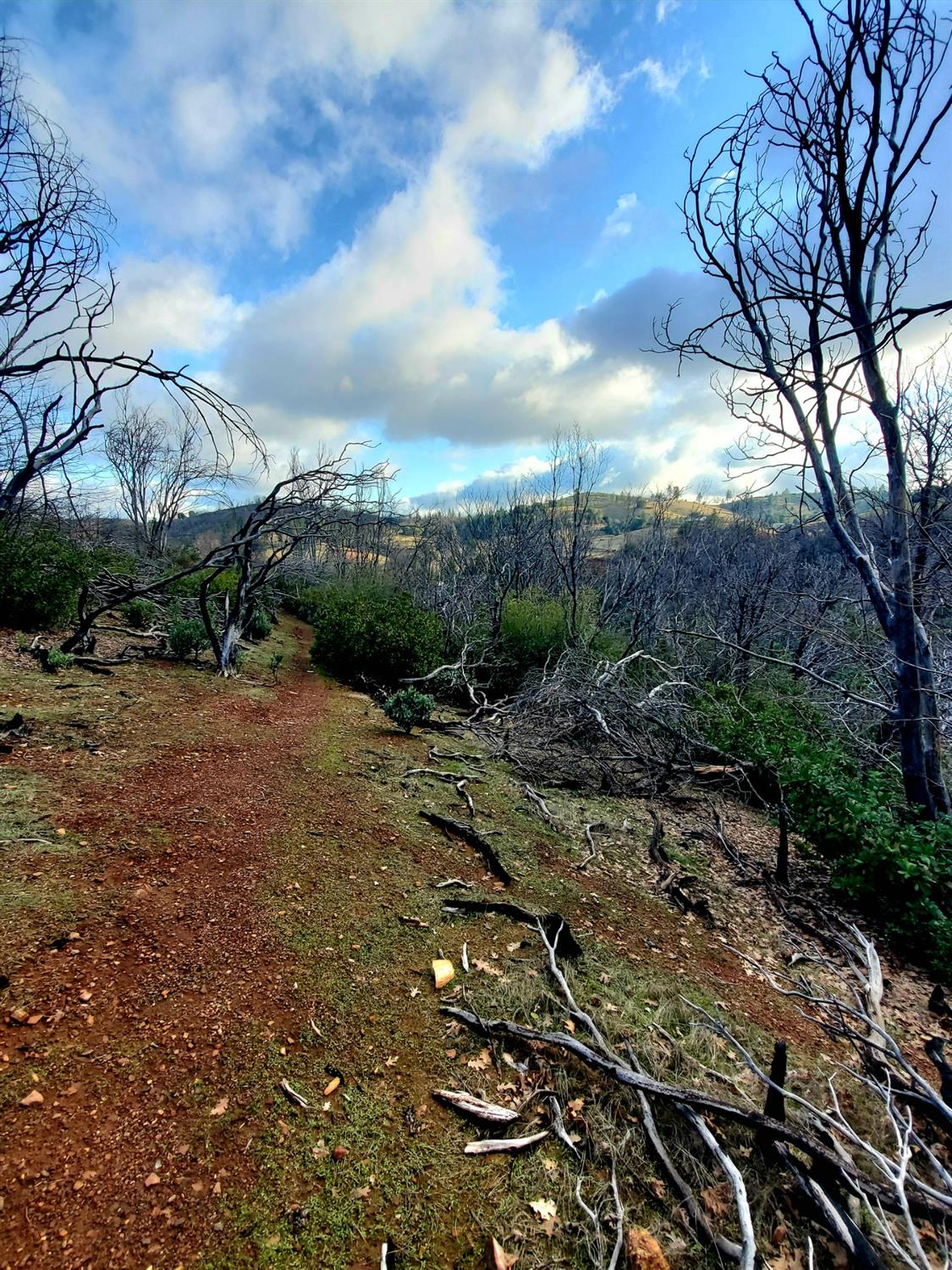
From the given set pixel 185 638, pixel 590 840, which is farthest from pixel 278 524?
pixel 590 840

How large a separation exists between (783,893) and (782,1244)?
3.47 meters

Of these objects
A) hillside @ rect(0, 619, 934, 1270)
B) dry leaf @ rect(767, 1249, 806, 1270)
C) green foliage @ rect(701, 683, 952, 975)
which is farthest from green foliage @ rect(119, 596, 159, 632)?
dry leaf @ rect(767, 1249, 806, 1270)

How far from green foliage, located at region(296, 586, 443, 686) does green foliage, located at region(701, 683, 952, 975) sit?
7024 mm

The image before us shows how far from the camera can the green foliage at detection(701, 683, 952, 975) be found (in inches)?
157

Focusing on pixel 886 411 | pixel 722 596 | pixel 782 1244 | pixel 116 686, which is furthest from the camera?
pixel 722 596

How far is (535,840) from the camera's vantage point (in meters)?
5.15

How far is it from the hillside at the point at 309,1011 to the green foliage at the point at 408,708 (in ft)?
7.59

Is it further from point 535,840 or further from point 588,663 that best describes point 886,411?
point 588,663

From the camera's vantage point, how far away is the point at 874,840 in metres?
4.35

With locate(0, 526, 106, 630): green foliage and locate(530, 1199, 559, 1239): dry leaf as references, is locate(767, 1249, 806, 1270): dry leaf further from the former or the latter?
locate(0, 526, 106, 630): green foliage

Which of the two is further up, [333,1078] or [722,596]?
[722,596]

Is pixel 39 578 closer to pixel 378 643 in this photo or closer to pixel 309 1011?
pixel 378 643

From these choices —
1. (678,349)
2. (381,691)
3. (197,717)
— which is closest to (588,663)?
(381,691)

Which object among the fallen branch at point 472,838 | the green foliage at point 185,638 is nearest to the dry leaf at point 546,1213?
the fallen branch at point 472,838
